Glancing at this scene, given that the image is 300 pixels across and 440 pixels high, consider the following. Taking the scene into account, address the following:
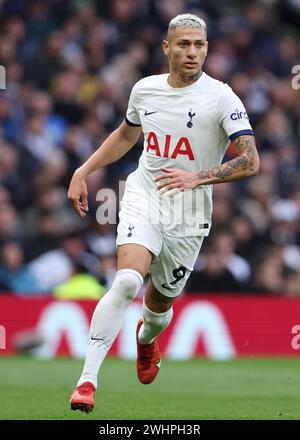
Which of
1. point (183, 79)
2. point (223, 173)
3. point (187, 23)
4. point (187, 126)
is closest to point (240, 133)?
point (223, 173)

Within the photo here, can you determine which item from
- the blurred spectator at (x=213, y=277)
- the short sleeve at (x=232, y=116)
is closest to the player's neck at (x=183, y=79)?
the short sleeve at (x=232, y=116)

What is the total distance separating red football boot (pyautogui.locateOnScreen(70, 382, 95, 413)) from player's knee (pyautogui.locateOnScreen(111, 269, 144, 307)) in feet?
2.01

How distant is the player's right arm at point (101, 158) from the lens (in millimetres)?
8125

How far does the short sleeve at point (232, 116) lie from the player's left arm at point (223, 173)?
0.05m

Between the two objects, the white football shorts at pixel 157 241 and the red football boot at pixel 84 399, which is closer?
the red football boot at pixel 84 399

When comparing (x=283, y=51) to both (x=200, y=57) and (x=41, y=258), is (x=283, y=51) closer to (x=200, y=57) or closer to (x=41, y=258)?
(x=41, y=258)

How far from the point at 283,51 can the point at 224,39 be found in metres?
1.10

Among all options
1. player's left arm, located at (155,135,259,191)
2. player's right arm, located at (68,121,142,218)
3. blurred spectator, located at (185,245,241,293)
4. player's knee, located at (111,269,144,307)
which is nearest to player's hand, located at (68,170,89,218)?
player's right arm, located at (68,121,142,218)

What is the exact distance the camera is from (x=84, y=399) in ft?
23.3

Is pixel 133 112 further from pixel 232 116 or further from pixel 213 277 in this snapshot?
pixel 213 277

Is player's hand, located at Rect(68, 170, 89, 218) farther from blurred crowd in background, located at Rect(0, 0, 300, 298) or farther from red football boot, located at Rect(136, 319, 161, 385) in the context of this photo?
blurred crowd in background, located at Rect(0, 0, 300, 298)

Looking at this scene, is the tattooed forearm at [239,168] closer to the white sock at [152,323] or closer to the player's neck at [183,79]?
the player's neck at [183,79]

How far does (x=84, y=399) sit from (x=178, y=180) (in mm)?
1621

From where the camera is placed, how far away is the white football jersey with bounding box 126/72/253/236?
8008mm
